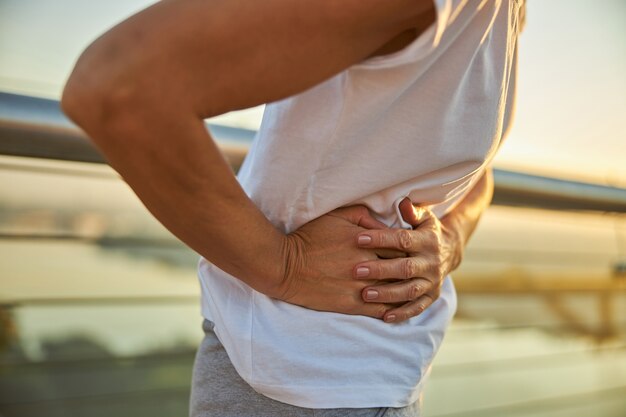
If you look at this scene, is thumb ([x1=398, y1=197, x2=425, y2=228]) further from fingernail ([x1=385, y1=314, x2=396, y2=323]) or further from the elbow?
the elbow

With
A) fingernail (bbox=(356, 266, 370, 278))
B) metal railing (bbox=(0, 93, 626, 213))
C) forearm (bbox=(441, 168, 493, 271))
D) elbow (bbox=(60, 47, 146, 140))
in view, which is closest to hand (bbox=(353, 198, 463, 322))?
fingernail (bbox=(356, 266, 370, 278))

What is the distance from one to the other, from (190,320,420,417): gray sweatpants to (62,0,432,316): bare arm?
27cm

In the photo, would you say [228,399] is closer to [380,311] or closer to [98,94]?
[380,311]

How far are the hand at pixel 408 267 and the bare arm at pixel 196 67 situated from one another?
249mm

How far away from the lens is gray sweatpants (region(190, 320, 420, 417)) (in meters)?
0.78

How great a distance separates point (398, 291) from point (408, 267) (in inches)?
1.3

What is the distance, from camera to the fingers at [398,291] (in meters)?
0.80

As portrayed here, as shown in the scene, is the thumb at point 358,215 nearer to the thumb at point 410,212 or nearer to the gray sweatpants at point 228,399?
the thumb at point 410,212

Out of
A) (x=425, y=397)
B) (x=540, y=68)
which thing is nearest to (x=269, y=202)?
(x=425, y=397)

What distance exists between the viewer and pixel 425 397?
2.03 meters

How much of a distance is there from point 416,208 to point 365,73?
0.25 m

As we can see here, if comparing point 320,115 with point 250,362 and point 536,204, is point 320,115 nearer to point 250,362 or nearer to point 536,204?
point 250,362

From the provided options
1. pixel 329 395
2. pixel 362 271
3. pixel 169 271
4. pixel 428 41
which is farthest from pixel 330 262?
pixel 169 271

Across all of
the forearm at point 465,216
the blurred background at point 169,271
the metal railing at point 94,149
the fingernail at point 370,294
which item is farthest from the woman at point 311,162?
the blurred background at point 169,271
